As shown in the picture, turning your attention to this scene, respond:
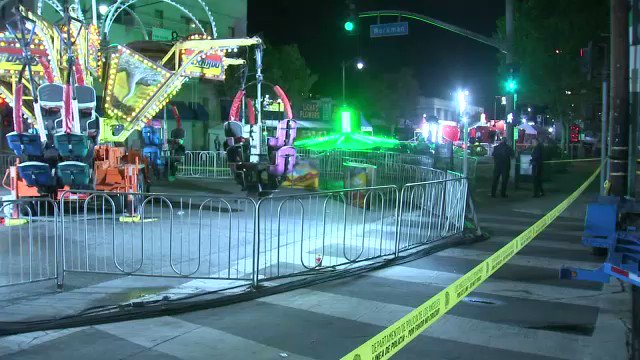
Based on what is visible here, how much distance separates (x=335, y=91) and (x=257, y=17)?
17.2 metres

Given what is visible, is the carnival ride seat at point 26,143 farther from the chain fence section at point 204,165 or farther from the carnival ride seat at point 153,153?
the chain fence section at point 204,165

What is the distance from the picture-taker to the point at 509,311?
6.87 meters

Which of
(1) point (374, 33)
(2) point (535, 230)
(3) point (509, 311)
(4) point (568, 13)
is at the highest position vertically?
(4) point (568, 13)

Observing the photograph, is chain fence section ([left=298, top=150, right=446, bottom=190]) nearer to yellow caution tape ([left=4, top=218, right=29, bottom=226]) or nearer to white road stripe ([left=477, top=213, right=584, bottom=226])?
white road stripe ([left=477, top=213, right=584, bottom=226])

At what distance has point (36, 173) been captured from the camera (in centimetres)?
1164

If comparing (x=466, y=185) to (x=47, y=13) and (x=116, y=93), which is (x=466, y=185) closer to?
(x=116, y=93)

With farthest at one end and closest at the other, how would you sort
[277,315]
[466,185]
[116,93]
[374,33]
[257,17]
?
[257,17]
[374,33]
[116,93]
[466,185]
[277,315]

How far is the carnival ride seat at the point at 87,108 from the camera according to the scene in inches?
489

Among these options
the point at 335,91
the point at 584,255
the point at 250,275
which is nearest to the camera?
the point at 250,275

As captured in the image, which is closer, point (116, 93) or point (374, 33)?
point (116, 93)

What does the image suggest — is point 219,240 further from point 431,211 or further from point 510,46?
point 510,46

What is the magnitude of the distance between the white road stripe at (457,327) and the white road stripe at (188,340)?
1.21m

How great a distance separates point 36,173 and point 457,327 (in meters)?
8.91

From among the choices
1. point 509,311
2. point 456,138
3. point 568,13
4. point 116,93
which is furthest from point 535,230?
point 456,138
